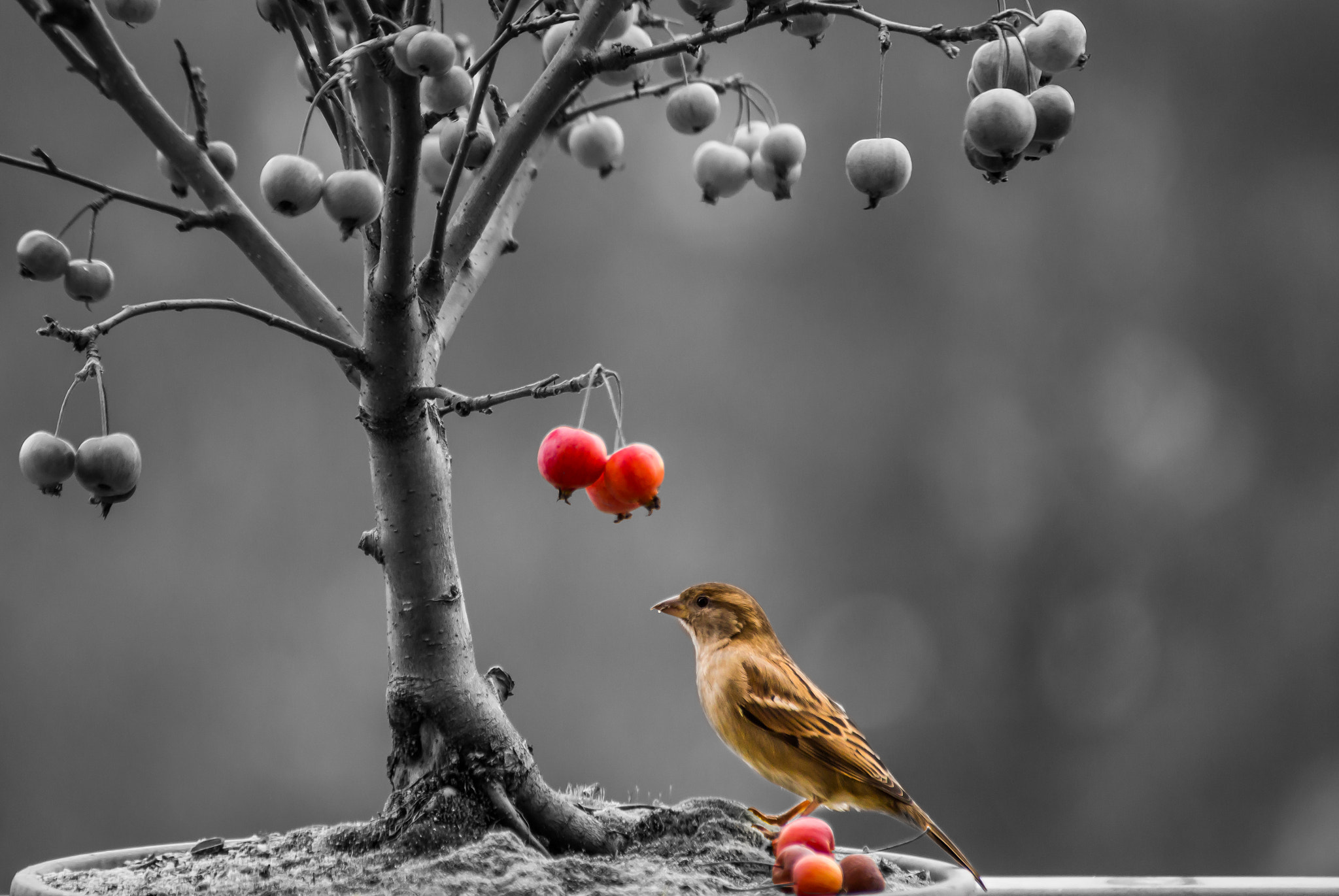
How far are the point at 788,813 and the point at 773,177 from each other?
2.64ft

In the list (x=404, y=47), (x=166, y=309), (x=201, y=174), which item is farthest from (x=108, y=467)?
(x=404, y=47)

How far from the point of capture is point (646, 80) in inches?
62.8

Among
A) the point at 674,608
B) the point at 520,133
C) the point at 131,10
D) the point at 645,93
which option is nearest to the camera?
the point at 131,10

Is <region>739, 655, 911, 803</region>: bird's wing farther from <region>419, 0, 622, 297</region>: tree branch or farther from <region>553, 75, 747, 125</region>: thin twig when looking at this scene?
<region>553, 75, 747, 125</region>: thin twig

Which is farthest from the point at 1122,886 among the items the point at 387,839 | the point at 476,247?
the point at 476,247

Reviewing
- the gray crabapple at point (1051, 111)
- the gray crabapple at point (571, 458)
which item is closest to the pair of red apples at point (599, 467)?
the gray crabapple at point (571, 458)

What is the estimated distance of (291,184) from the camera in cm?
112

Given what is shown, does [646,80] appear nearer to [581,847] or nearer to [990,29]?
[990,29]

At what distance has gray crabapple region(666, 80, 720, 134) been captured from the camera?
1508 millimetres

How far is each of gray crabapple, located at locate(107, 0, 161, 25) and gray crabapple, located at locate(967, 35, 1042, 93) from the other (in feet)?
2.77

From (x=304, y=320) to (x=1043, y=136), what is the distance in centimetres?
80

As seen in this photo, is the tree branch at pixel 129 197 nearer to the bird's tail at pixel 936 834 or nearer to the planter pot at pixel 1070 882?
the planter pot at pixel 1070 882

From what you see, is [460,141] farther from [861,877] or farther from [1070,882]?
[1070,882]

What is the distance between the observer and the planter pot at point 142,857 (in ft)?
3.74
